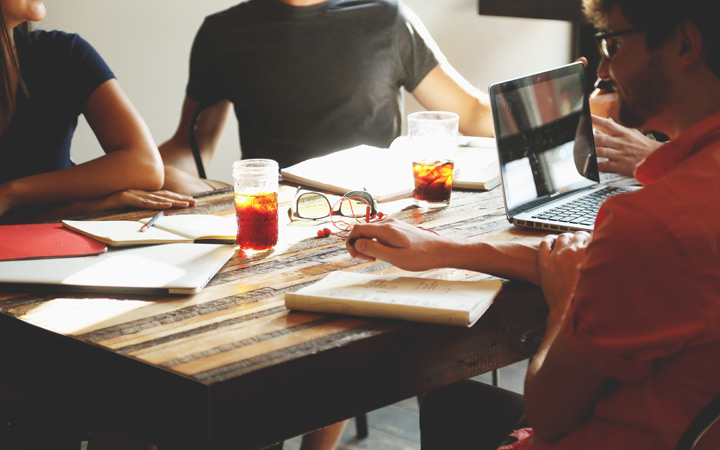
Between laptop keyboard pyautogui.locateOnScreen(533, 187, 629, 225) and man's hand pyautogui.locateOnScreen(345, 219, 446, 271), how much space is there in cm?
35

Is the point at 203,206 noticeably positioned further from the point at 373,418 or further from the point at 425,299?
the point at 373,418

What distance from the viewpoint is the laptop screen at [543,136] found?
55.6 inches

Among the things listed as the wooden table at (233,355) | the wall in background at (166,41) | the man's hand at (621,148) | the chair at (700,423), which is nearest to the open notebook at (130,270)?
the wooden table at (233,355)

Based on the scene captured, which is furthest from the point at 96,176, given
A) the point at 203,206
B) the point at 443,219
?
the point at 443,219

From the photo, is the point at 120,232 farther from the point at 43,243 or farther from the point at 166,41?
the point at 166,41

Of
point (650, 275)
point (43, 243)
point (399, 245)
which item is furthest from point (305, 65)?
point (650, 275)

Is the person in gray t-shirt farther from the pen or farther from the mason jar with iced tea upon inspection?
the pen

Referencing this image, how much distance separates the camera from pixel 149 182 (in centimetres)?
178

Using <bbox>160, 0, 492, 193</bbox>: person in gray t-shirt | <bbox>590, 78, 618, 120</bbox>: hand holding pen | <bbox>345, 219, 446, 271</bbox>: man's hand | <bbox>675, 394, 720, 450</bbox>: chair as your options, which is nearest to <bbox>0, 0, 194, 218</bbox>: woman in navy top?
<bbox>160, 0, 492, 193</bbox>: person in gray t-shirt

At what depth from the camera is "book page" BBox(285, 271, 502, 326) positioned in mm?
947

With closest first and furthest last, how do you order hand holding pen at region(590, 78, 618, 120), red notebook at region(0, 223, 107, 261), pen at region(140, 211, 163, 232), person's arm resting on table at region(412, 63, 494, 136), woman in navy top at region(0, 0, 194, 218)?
red notebook at region(0, 223, 107, 261) < pen at region(140, 211, 163, 232) < woman in navy top at region(0, 0, 194, 218) < hand holding pen at region(590, 78, 618, 120) < person's arm resting on table at region(412, 63, 494, 136)

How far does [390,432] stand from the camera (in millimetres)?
2350

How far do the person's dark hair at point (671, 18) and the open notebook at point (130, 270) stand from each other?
683 mm

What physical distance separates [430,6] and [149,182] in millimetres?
2145
